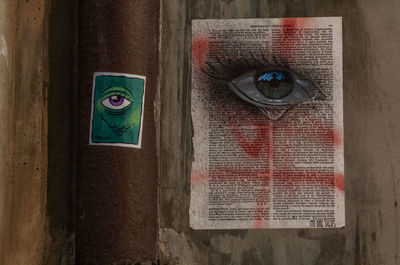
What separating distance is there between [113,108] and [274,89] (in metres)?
0.63

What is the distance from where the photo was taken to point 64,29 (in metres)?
1.39

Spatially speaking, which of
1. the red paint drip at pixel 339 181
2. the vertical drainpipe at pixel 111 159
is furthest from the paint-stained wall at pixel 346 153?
the vertical drainpipe at pixel 111 159

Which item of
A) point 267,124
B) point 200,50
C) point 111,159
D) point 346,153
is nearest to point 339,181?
point 346,153

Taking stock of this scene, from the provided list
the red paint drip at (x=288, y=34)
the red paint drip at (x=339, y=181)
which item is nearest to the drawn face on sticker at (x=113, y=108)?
the red paint drip at (x=288, y=34)

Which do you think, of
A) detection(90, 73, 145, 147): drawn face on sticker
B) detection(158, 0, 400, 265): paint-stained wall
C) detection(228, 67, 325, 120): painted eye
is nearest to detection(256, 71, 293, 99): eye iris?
detection(228, 67, 325, 120): painted eye

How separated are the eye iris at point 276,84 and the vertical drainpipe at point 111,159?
455 millimetres

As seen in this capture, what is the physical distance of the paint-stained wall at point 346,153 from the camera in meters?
1.36

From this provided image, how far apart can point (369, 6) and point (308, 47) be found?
297 millimetres

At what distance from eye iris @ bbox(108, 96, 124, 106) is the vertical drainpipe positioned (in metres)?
0.09

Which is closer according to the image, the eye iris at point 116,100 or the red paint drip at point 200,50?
the eye iris at point 116,100

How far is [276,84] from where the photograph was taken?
135 centimetres

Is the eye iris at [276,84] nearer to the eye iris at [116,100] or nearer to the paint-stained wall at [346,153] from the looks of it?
the paint-stained wall at [346,153]

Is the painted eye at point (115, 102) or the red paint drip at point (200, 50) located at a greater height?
the red paint drip at point (200, 50)

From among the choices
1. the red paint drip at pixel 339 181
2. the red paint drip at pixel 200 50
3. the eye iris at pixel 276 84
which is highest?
the red paint drip at pixel 200 50
